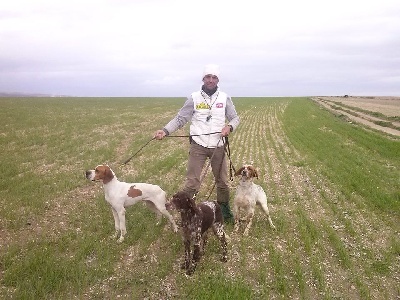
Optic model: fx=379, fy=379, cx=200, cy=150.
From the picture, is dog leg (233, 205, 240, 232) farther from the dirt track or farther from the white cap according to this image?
the dirt track

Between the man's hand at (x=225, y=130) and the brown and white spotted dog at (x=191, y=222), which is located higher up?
the man's hand at (x=225, y=130)

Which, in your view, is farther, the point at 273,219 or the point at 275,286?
the point at 273,219

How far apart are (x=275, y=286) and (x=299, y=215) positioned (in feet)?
12.3

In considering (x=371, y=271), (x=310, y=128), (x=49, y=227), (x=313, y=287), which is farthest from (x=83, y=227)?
(x=310, y=128)

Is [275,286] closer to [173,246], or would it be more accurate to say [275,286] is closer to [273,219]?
[173,246]

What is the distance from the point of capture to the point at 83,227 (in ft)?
27.6

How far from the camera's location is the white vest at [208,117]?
760cm

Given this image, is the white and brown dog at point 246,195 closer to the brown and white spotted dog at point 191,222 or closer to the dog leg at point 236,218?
the dog leg at point 236,218

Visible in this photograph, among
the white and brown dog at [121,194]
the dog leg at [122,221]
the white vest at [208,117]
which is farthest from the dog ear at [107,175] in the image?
the white vest at [208,117]

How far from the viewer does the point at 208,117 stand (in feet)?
25.1

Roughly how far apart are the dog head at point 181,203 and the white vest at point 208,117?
180 cm

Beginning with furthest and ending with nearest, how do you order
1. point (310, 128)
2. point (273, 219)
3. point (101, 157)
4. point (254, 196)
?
point (310, 128), point (101, 157), point (273, 219), point (254, 196)

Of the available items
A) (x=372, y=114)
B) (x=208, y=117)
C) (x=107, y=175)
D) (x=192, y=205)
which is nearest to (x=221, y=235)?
(x=192, y=205)

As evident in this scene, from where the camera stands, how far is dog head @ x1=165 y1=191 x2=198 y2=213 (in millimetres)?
6176
